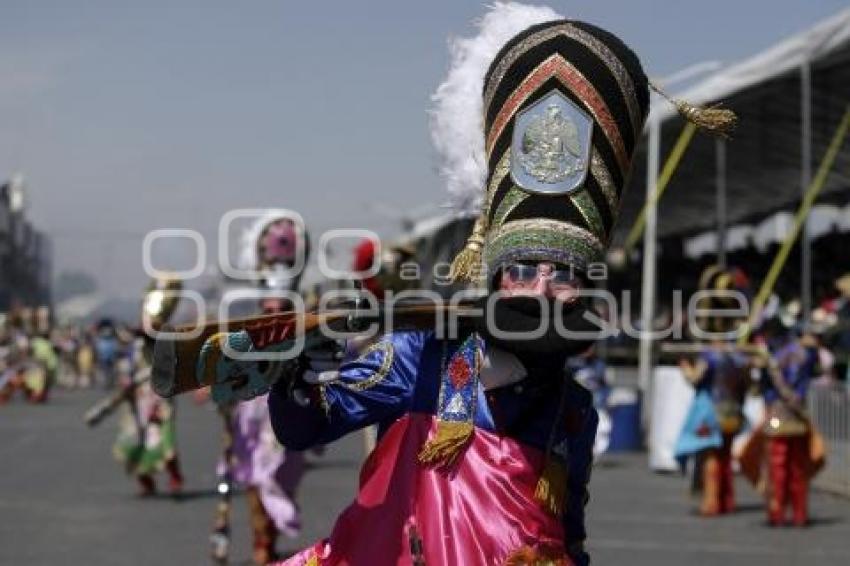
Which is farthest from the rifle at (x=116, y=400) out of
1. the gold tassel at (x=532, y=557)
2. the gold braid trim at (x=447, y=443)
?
the gold tassel at (x=532, y=557)

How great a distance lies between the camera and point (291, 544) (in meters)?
12.3

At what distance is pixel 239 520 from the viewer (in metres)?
13.8

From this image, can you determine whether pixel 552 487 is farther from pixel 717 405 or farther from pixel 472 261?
pixel 717 405

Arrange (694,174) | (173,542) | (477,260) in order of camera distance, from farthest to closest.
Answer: (694,174) → (173,542) → (477,260)

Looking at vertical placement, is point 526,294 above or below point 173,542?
above

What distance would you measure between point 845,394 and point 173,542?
7.30 meters

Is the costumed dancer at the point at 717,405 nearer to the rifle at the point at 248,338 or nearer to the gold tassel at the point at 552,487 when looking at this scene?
the gold tassel at the point at 552,487

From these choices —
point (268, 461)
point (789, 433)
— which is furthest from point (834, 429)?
point (268, 461)

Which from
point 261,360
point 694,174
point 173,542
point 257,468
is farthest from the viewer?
point 694,174

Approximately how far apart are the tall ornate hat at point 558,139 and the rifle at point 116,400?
9.66 meters

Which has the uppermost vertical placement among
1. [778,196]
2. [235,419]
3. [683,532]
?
[778,196]

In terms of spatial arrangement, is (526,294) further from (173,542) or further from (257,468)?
(173,542)

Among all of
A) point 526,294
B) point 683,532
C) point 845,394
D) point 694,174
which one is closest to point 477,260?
point 526,294

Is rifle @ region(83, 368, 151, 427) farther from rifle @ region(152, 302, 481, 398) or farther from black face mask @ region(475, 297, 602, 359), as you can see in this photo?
black face mask @ region(475, 297, 602, 359)
